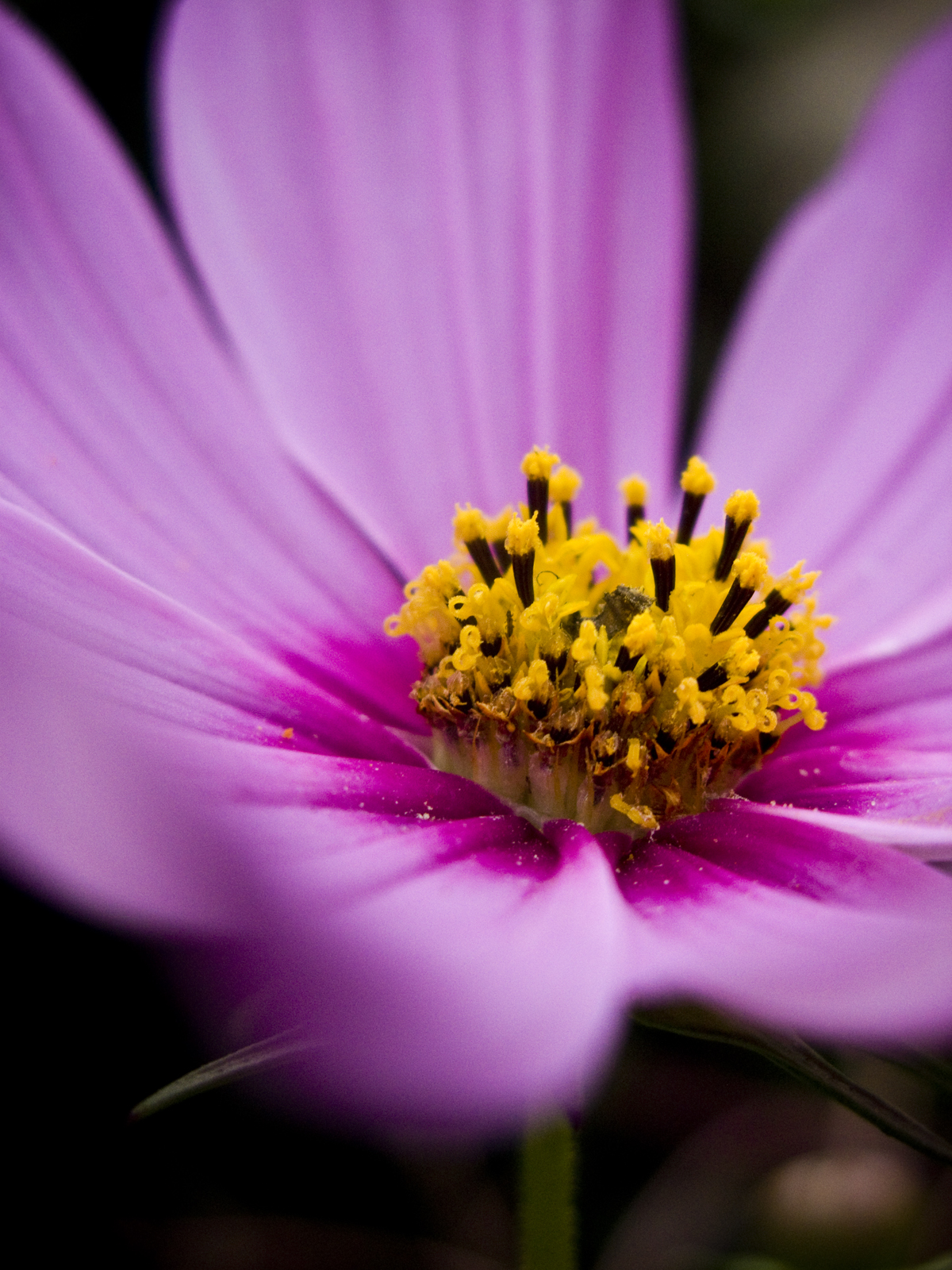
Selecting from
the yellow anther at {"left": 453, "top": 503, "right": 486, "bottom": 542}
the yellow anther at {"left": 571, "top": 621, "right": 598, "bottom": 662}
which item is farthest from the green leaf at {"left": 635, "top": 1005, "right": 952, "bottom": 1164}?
the yellow anther at {"left": 453, "top": 503, "right": 486, "bottom": 542}

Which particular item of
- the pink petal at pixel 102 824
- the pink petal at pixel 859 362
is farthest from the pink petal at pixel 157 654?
the pink petal at pixel 859 362

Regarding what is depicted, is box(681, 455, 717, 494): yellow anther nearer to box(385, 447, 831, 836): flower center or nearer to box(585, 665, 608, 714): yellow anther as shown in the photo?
box(385, 447, 831, 836): flower center

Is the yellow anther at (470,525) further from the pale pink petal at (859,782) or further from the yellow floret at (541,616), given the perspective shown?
the pale pink petal at (859,782)

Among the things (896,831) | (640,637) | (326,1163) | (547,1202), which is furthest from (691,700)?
(326,1163)

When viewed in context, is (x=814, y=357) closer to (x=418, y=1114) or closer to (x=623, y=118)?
(x=623, y=118)

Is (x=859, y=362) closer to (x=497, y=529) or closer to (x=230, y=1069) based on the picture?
(x=497, y=529)
